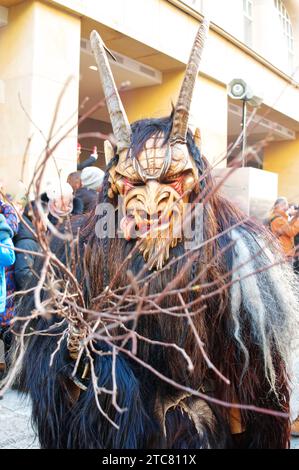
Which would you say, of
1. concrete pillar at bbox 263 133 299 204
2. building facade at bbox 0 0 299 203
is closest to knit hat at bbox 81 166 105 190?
building facade at bbox 0 0 299 203

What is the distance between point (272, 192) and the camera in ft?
20.2

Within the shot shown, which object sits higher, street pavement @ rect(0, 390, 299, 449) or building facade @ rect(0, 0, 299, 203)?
building facade @ rect(0, 0, 299, 203)

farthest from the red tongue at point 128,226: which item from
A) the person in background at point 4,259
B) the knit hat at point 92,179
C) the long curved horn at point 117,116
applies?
the knit hat at point 92,179

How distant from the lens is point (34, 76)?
6426 mm

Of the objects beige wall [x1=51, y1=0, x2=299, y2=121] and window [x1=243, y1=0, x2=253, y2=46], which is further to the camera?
window [x1=243, y1=0, x2=253, y2=46]

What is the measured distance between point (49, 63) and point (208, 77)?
12.1 ft

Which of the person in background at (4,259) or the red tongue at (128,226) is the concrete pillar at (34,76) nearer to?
the person in background at (4,259)

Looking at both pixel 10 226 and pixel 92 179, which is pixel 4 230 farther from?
pixel 92 179

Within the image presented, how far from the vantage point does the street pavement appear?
3.09 meters

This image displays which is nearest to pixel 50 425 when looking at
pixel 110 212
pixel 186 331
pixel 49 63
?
pixel 186 331

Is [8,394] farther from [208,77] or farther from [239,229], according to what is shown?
[208,77]

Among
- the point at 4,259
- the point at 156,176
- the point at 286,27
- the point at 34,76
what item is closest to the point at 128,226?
the point at 156,176

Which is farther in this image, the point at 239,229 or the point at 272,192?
the point at 272,192

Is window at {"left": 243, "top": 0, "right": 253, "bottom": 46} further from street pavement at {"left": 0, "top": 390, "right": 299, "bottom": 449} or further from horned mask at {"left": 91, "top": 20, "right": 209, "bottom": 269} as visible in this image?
horned mask at {"left": 91, "top": 20, "right": 209, "bottom": 269}
